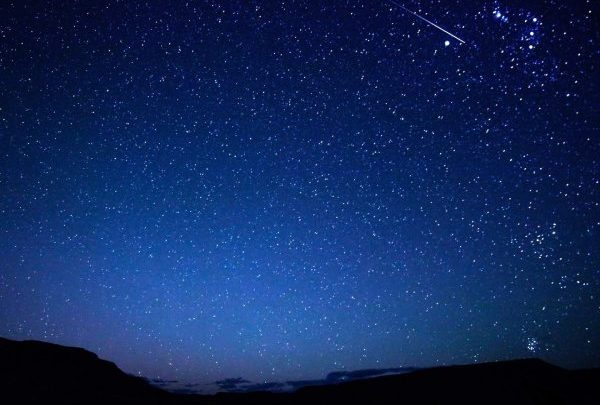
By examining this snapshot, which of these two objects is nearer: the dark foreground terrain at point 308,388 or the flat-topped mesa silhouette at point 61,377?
the flat-topped mesa silhouette at point 61,377

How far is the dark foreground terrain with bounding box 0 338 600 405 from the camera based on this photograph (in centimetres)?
3260

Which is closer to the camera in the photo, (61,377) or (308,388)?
(61,377)

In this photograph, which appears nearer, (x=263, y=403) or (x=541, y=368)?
(x=541, y=368)

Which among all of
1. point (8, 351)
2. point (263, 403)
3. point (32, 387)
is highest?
point (8, 351)

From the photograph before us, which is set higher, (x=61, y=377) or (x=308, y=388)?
(x=61, y=377)

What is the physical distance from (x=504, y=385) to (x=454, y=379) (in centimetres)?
496

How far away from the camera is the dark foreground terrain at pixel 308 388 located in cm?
3260

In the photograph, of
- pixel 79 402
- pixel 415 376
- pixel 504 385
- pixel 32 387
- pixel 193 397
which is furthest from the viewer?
pixel 193 397

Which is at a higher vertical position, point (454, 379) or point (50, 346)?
point (50, 346)

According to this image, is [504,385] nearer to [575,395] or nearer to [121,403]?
[575,395]

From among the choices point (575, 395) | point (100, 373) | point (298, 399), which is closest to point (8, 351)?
point (100, 373)

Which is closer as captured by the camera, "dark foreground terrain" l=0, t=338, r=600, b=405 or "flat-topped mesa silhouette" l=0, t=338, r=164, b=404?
"flat-topped mesa silhouette" l=0, t=338, r=164, b=404

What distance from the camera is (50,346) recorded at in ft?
134

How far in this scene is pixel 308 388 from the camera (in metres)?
49.2
